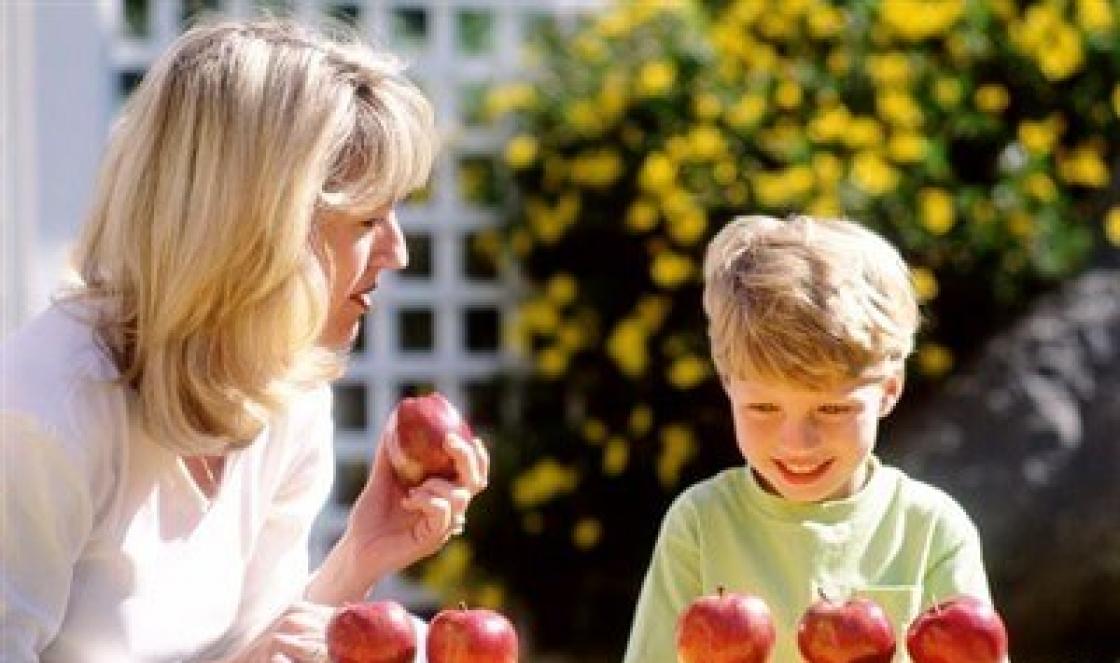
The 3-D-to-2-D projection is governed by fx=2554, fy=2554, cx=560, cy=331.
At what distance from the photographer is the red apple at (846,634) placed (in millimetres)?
2625

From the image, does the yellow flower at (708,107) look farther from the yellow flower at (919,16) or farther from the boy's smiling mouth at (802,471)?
the boy's smiling mouth at (802,471)

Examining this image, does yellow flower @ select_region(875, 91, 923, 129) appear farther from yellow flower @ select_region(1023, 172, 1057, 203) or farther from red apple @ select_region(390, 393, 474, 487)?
red apple @ select_region(390, 393, 474, 487)

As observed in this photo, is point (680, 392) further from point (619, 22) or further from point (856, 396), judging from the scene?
point (856, 396)

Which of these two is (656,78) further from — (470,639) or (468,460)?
(470,639)

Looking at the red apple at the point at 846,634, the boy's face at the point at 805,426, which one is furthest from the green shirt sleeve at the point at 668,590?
the red apple at the point at 846,634

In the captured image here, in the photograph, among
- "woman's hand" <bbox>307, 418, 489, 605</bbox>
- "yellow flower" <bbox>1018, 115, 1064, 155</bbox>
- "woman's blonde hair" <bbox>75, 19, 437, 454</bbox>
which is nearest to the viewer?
"woman's blonde hair" <bbox>75, 19, 437, 454</bbox>

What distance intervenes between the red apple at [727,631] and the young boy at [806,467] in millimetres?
244

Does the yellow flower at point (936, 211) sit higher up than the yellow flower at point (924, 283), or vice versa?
the yellow flower at point (936, 211)

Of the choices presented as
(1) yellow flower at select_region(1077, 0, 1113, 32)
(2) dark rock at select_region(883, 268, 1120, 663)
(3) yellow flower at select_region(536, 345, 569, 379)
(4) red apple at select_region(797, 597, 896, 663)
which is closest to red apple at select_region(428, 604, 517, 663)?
(4) red apple at select_region(797, 597, 896, 663)

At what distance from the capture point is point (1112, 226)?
5.78 meters

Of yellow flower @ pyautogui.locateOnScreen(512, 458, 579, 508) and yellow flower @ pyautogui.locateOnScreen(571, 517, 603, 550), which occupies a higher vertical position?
yellow flower @ pyautogui.locateOnScreen(512, 458, 579, 508)

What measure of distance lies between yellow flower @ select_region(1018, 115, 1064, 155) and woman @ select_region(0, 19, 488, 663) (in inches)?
123

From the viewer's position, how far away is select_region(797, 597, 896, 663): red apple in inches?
103

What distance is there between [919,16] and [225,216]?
3.39 m
